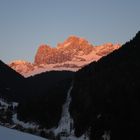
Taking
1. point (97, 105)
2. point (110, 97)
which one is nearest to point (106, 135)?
point (110, 97)

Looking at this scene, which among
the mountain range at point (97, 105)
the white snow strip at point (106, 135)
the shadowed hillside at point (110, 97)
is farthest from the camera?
the mountain range at point (97, 105)

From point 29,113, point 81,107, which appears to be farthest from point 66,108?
point 29,113

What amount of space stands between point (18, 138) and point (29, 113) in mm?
182234

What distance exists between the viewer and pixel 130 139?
10650 cm

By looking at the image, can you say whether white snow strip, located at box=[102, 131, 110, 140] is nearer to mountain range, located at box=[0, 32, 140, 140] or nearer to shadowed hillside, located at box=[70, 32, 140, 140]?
mountain range, located at box=[0, 32, 140, 140]

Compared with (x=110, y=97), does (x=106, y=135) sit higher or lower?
lower

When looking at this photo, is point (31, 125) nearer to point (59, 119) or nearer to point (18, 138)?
point (59, 119)

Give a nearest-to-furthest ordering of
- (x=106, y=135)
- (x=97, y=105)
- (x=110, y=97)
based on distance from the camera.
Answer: (x=106, y=135)
(x=110, y=97)
(x=97, y=105)

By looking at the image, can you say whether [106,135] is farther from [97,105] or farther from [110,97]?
[97,105]

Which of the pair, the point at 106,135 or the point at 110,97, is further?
the point at 110,97

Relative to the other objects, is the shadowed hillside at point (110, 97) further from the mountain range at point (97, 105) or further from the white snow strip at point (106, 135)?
the white snow strip at point (106, 135)

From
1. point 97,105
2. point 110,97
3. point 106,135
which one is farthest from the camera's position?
point 97,105

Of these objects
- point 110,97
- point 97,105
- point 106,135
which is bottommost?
point 106,135

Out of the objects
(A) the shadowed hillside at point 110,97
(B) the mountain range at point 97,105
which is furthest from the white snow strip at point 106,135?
(A) the shadowed hillside at point 110,97
